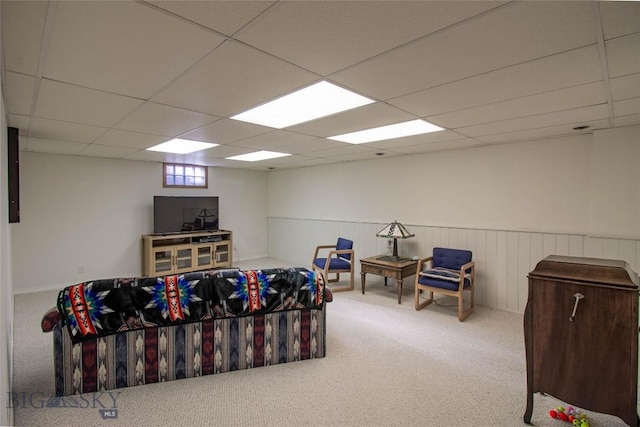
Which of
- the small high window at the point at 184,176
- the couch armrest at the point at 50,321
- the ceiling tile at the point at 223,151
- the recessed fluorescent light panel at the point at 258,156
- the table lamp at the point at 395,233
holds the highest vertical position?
the recessed fluorescent light panel at the point at 258,156

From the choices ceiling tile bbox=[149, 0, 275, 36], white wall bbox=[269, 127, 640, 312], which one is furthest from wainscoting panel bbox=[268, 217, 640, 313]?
ceiling tile bbox=[149, 0, 275, 36]

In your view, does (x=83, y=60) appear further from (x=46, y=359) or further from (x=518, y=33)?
(x=46, y=359)

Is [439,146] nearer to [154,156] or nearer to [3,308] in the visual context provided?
[154,156]

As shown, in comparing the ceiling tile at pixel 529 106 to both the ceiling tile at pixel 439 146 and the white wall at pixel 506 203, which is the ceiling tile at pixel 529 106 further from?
the white wall at pixel 506 203

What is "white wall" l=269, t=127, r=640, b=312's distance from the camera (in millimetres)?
3357

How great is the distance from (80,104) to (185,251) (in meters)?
3.96

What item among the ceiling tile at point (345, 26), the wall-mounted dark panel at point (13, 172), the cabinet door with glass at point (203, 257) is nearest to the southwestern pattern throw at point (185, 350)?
the wall-mounted dark panel at point (13, 172)

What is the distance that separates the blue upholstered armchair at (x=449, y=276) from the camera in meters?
3.80

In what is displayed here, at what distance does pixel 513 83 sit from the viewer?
2.07m

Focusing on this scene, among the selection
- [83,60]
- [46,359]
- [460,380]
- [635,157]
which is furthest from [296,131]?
[635,157]

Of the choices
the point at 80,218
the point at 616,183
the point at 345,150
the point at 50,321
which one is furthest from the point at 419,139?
the point at 80,218

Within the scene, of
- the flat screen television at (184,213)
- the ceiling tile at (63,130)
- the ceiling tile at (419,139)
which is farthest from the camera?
the flat screen television at (184,213)

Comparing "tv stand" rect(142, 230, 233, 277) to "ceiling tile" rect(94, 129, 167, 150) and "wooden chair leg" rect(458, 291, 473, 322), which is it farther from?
"wooden chair leg" rect(458, 291, 473, 322)

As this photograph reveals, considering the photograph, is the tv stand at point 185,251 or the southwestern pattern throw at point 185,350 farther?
the tv stand at point 185,251
